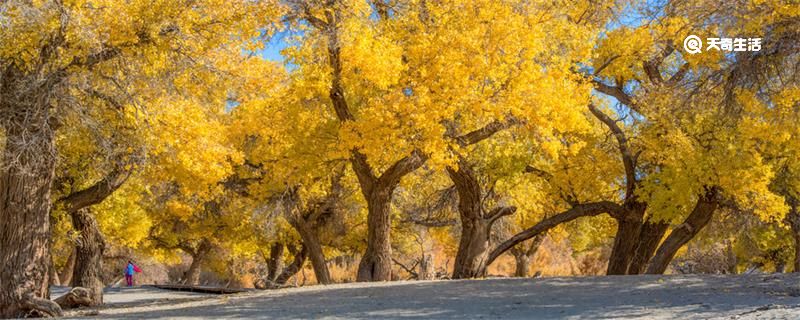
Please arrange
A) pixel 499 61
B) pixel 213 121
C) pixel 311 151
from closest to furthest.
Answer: pixel 499 61, pixel 213 121, pixel 311 151

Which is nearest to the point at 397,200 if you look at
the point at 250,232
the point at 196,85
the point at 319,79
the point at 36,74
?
the point at 250,232

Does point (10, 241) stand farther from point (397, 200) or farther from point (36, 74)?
point (397, 200)

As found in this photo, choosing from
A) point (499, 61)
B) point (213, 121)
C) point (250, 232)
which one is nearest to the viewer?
point (499, 61)

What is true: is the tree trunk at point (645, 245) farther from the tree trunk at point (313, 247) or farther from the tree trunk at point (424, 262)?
the tree trunk at point (424, 262)

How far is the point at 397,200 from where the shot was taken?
27.6 m

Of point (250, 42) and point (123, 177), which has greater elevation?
point (250, 42)

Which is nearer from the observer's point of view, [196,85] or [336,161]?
[196,85]

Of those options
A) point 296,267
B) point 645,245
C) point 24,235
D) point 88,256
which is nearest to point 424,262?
point 296,267

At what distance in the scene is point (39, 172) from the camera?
46.1 feet

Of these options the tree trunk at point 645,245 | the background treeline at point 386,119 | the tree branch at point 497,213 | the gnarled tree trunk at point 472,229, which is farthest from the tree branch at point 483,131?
the tree trunk at point 645,245

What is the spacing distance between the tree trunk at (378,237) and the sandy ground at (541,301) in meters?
4.24

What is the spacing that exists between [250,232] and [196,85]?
16.2 m

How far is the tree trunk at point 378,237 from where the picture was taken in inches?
776

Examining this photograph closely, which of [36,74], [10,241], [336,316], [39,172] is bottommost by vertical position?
[336,316]
